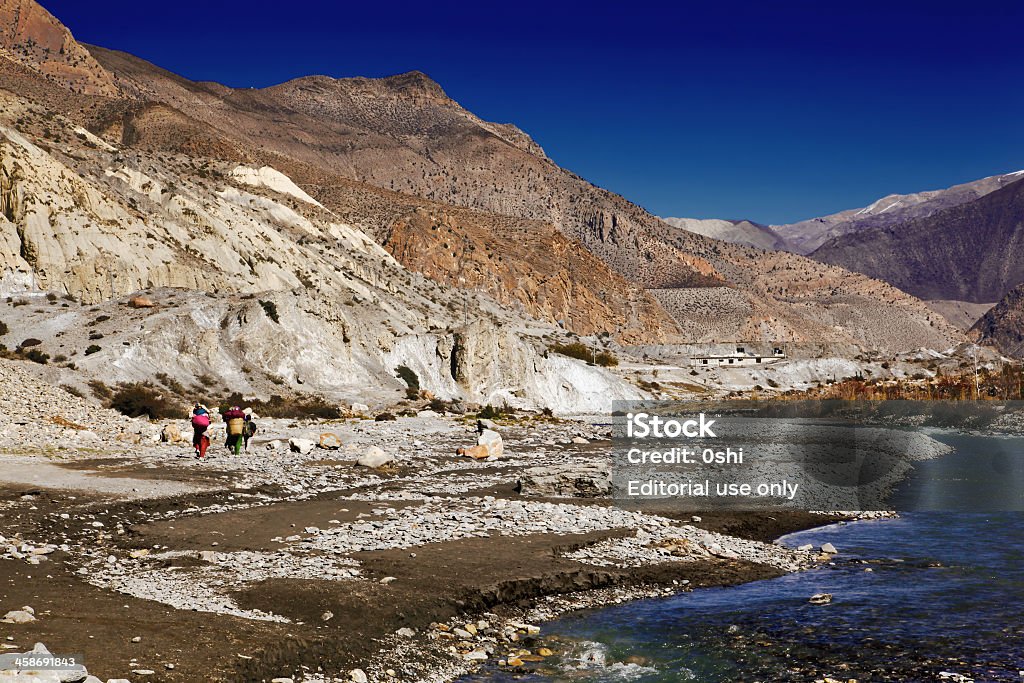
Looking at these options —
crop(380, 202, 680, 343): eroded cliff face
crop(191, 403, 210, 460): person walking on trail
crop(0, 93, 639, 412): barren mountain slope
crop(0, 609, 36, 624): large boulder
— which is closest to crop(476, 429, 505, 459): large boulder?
crop(191, 403, 210, 460): person walking on trail

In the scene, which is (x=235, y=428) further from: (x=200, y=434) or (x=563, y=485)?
(x=563, y=485)

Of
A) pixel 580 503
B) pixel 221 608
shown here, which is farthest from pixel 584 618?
pixel 580 503

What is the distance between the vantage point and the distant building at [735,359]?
400 ft

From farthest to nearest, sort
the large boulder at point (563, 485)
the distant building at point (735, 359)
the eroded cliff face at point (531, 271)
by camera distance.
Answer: the eroded cliff face at point (531, 271) → the distant building at point (735, 359) → the large boulder at point (563, 485)

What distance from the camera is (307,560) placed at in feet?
49.3

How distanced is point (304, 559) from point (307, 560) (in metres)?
0.09

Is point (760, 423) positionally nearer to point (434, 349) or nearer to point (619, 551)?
point (434, 349)

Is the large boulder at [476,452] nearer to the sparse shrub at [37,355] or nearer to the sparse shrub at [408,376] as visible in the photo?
the sparse shrub at [37,355]

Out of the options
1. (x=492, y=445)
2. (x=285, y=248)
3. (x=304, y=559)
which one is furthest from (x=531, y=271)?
(x=304, y=559)

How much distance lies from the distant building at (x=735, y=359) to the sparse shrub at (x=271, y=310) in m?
77.9

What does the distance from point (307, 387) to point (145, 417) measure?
1325 centimetres

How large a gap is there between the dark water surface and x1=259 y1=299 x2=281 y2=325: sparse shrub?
3595 cm

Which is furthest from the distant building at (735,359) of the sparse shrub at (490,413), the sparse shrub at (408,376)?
the sparse shrub at (408,376)

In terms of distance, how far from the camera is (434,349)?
197 feet
